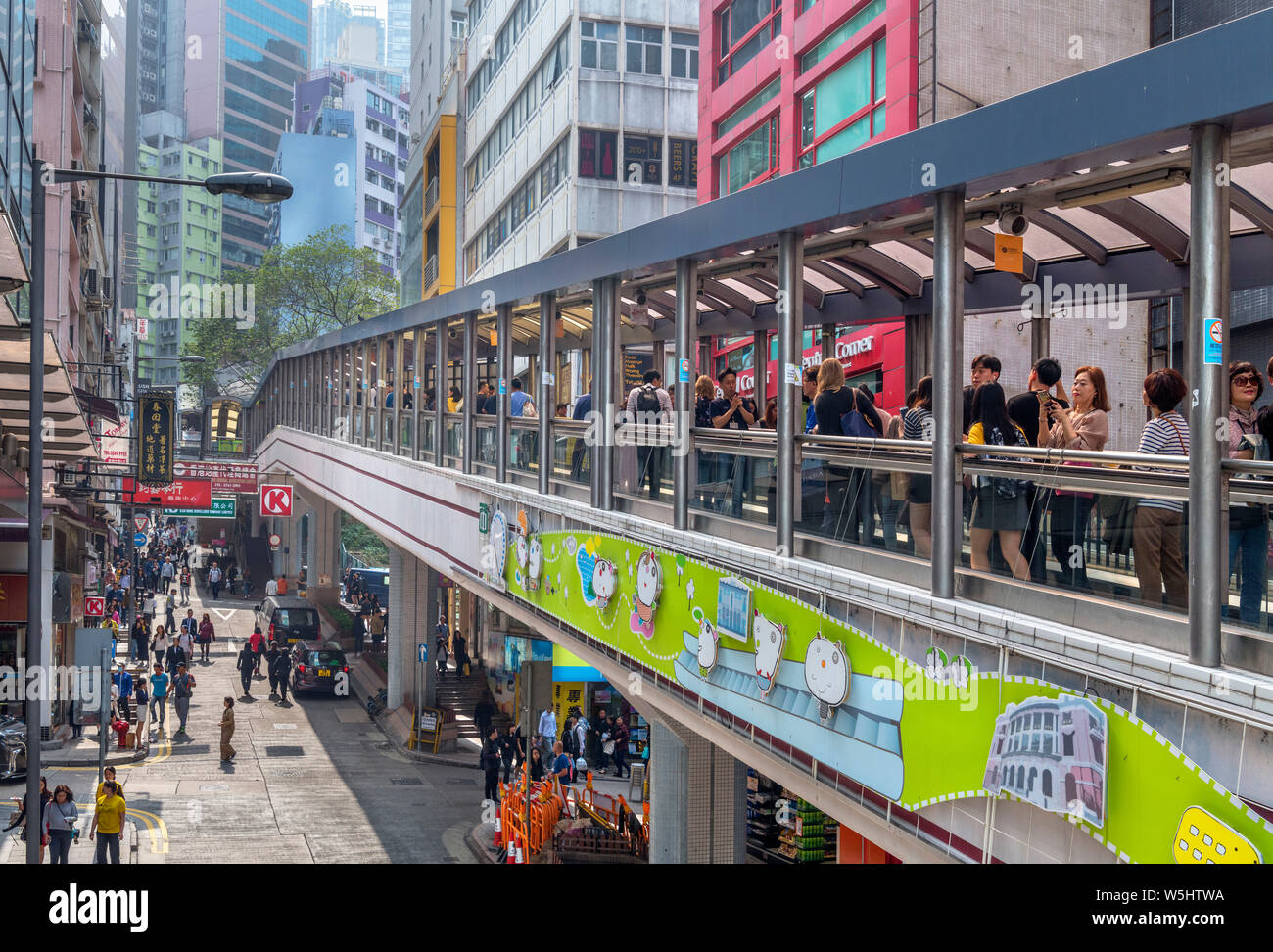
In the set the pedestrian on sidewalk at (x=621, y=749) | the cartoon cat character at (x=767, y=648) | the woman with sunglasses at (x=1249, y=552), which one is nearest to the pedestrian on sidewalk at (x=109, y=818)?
the cartoon cat character at (x=767, y=648)

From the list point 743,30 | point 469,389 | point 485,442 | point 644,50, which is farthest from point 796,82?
point 644,50

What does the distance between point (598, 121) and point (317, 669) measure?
19175 millimetres

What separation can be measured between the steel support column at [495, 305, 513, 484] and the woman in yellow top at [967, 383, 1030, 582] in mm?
10005

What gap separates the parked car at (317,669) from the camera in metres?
36.9

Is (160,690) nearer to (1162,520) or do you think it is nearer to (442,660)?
(442,660)

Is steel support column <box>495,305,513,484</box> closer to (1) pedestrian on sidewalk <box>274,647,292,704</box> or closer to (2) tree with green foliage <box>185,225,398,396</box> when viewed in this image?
(1) pedestrian on sidewalk <box>274,647,292,704</box>

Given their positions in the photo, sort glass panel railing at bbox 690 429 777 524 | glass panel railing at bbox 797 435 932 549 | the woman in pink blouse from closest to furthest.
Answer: the woman in pink blouse → glass panel railing at bbox 797 435 932 549 → glass panel railing at bbox 690 429 777 524

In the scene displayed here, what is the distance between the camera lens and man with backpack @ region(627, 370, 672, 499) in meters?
12.1

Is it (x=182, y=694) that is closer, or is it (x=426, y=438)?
(x=426, y=438)

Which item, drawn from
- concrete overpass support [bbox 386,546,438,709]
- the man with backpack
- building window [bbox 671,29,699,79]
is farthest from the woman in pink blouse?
building window [bbox 671,29,699,79]

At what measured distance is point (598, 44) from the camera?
42.8 m

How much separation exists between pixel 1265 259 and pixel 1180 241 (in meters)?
0.85

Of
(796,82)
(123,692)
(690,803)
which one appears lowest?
(123,692)

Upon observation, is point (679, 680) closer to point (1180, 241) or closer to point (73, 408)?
point (1180, 241)
